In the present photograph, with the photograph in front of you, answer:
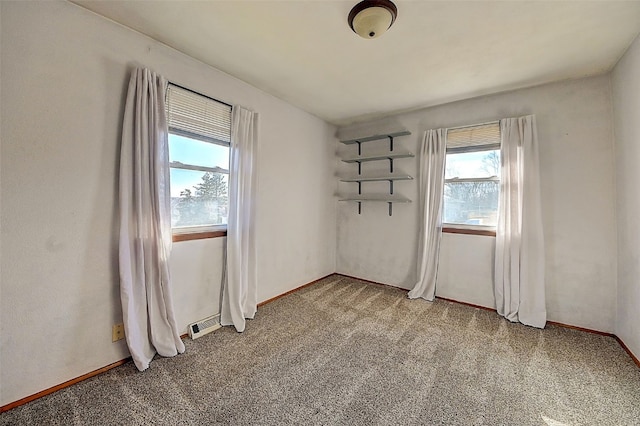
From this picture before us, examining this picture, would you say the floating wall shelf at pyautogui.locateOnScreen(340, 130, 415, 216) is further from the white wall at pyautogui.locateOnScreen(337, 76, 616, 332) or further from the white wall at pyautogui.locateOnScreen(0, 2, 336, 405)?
the white wall at pyautogui.locateOnScreen(0, 2, 336, 405)

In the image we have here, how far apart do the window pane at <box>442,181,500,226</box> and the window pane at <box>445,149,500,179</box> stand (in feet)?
0.36

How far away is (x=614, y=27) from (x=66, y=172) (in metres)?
3.90

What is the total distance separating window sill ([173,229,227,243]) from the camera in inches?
84.4

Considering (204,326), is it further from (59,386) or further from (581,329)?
(581,329)

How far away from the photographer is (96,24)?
1.67 meters

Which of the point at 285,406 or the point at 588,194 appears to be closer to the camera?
the point at 285,406

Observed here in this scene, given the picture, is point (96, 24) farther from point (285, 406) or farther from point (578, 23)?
point (578, 23)

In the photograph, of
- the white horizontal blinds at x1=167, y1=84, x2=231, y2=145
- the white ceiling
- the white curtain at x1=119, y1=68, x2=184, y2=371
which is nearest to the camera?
the white ceiling

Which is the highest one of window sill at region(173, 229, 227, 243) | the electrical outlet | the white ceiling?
the white ceiling

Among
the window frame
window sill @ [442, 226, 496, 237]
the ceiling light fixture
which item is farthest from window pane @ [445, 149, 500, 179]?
the window frame

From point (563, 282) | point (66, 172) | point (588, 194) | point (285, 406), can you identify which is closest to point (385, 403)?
point (285, 406)

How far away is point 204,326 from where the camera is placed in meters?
2.30

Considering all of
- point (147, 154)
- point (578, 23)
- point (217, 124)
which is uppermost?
point (578, 23)

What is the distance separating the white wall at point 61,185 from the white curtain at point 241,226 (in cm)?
44
